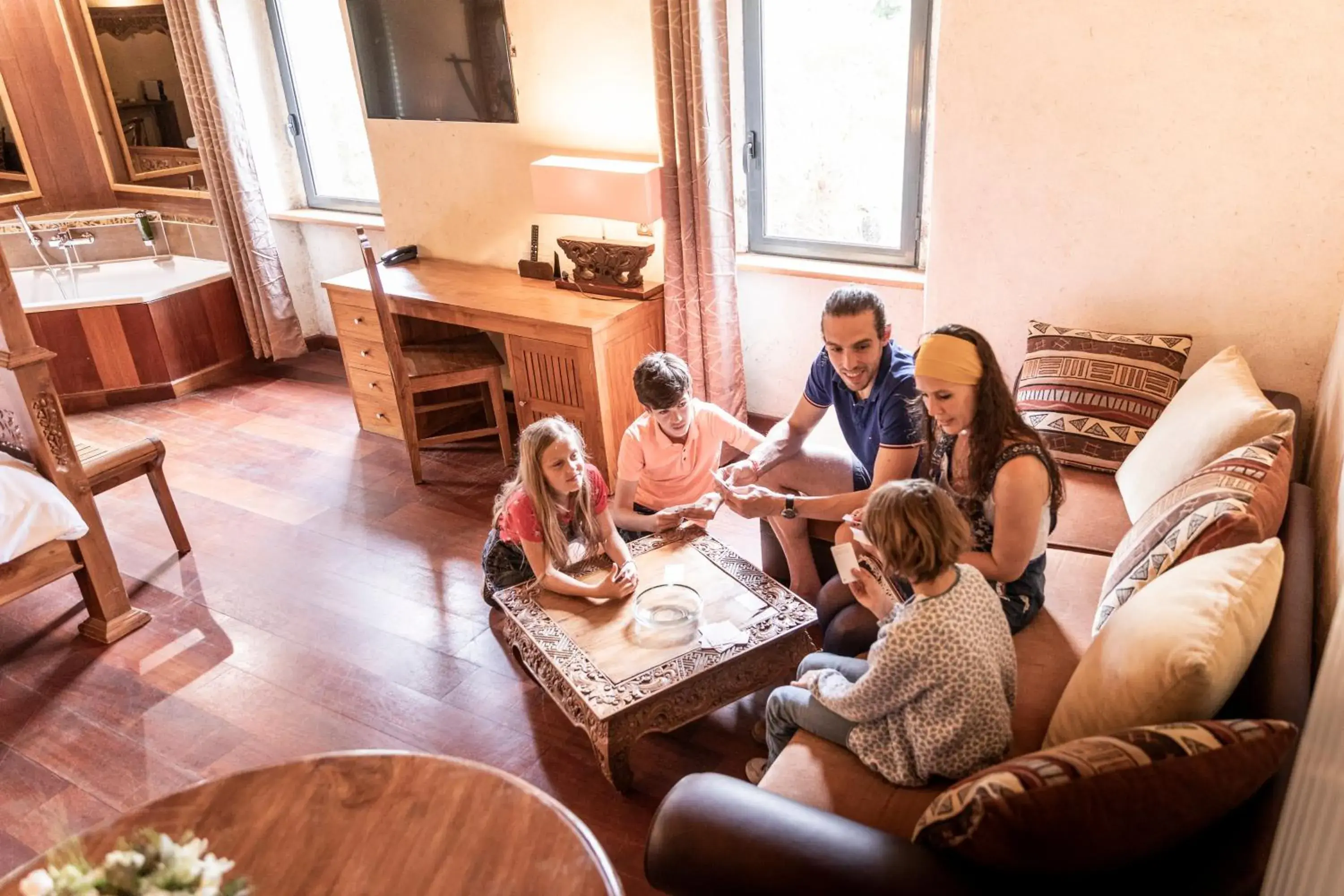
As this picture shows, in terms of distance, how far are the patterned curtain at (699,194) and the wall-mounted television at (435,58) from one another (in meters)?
0.90

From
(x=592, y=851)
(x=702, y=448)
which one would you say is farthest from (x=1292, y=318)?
(x=592, y=851)

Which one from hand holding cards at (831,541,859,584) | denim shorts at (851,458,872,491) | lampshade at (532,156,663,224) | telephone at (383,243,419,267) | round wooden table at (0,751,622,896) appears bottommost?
denim shorts at (851,458,872,491)

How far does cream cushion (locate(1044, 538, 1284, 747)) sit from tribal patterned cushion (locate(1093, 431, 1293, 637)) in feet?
0.49

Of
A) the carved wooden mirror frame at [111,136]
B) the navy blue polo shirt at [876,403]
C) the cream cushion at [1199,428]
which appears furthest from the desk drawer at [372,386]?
the cream cushion at [1199,428]

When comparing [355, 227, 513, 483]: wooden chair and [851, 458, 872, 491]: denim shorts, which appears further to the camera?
[355, 227, 513, 483]: wooden chair

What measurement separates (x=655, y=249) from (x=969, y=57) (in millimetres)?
1505

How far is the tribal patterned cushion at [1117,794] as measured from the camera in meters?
1.26

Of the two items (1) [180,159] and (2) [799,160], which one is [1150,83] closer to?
(2) [799,160]

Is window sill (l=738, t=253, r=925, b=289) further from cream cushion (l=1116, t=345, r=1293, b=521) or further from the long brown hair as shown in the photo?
the long brown hair

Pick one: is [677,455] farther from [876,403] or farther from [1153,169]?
[1153,169]

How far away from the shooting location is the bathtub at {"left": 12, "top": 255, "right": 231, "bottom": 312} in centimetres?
527

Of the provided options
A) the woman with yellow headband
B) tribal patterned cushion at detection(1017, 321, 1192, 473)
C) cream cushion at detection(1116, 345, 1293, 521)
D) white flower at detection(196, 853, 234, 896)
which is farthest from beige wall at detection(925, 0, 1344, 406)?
white flower at detection(196, 853, 234, 896)

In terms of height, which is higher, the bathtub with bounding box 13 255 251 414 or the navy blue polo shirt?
the navy blue polo shirt

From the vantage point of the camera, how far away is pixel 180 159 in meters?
5.47
